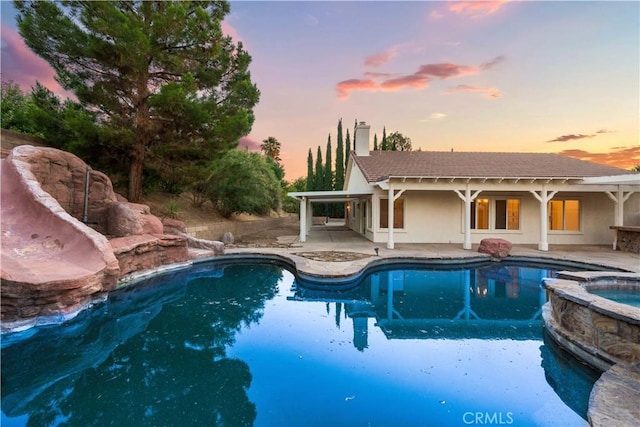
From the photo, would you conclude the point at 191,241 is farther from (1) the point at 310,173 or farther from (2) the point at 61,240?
(1) the point at 310,173

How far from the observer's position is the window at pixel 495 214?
1448cm

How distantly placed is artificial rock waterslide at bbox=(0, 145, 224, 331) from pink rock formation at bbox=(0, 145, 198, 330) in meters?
0.01

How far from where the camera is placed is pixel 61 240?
688 cm

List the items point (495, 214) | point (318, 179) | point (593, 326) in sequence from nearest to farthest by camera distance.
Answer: point (593, 326) → point (495, 214) → point (318, 179)

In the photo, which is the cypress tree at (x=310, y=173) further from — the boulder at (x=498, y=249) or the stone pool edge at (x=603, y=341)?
the stone pool edge at (x=603, y=341)

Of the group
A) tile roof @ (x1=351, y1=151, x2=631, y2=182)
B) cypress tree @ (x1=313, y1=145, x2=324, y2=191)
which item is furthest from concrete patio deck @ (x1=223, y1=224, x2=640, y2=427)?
cypress tree @ (x1=313, y1=145, x2=324, y2=191)

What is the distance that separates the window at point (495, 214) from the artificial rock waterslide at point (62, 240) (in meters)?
13.2

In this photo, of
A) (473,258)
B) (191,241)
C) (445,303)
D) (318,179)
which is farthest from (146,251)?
(318,179)

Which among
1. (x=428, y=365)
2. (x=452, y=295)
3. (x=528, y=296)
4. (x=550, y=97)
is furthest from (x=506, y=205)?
(x=428, y=365)

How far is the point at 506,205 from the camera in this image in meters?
14.5

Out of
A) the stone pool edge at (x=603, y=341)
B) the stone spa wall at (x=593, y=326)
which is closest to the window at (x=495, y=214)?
the stone pool edge at (x=603, y=341)

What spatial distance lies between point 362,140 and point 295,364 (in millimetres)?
15674

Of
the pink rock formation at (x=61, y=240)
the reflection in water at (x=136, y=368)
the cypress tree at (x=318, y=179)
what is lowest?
the reflection in water at (x=136, y=368)

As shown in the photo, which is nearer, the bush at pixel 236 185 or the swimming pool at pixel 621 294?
the swimming pool at pixel 621 294
